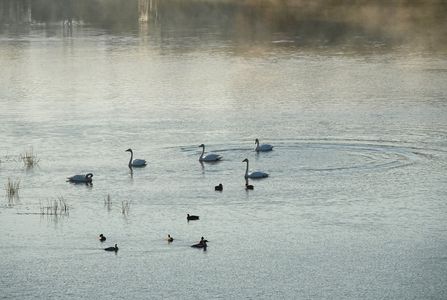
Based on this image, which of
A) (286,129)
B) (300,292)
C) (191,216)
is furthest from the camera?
(286,129)

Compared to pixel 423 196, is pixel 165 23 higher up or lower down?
higher up

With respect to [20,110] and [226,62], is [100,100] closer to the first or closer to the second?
[20,110]

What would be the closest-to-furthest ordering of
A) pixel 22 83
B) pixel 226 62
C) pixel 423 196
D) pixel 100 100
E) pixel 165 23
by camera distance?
pixel 423 196
pixel 100 100
pixel 22 83
pixel 226 62
pixel 165 23

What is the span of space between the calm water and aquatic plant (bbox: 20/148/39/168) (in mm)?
312

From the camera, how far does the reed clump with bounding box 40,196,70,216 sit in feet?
116

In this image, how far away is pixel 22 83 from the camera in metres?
65.6

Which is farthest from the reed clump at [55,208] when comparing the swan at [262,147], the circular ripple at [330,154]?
the swan at [262,147]

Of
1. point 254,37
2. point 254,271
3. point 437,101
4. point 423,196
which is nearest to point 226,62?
point 254,37

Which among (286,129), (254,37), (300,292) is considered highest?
(254,37)

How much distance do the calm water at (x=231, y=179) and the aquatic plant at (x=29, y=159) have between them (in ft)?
1.03

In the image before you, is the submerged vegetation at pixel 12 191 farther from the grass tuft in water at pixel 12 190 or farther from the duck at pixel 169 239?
the duck at pixel 169 239

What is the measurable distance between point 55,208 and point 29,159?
23.9ft

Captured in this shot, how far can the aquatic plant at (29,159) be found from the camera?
42125 millimetres

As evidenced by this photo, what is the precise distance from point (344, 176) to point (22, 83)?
3096cm
